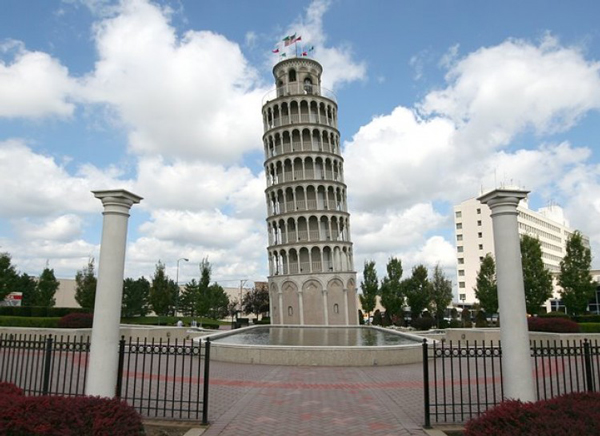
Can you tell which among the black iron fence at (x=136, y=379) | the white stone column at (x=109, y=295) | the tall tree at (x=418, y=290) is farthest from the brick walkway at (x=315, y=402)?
the tall tree at (x=418, y=290)

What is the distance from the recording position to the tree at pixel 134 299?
59.7 m

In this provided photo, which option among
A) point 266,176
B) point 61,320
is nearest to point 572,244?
point 266,176

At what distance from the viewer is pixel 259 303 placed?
76125mm

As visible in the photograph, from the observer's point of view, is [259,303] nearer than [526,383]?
No

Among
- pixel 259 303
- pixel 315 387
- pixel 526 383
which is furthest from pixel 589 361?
pixel 259 303

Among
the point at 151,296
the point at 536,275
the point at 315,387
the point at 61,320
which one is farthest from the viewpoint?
the point at 151,296

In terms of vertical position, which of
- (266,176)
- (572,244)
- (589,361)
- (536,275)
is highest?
(266,176)

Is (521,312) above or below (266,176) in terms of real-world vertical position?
below

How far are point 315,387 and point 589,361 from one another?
736cm

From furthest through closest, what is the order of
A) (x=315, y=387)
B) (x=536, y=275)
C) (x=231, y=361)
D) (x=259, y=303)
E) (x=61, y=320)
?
(x=259, y=303) → (x=536, y=275) → (x=61, y=320) → (x=231, y=361) → (x=315, y=387)

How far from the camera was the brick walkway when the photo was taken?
913cm

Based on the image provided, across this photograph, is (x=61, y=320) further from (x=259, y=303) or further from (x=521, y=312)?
(x=259, y=303)

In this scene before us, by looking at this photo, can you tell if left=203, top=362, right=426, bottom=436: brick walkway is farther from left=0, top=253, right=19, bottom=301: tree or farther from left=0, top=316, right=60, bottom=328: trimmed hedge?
left=0, top=253, right=19, bottom=301: tree

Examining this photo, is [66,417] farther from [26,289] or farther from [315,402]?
[26,289]
